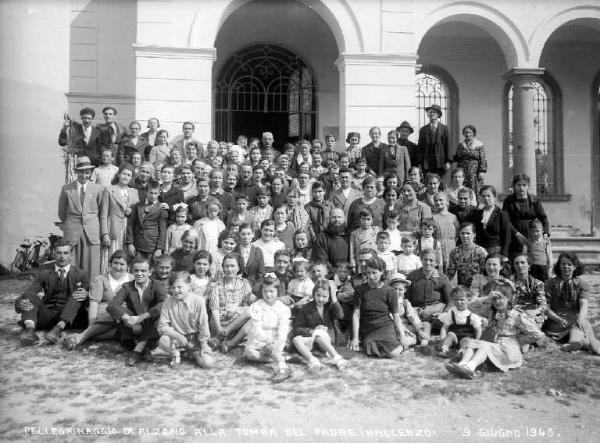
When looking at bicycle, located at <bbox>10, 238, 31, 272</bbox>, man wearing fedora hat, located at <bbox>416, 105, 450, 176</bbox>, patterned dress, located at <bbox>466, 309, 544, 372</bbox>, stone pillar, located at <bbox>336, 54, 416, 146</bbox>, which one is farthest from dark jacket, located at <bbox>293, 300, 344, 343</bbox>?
bicycle, located at <bbox>10, 238, 31, 272</bbox>

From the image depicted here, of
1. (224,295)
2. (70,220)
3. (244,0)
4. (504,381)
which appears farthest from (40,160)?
(504,381)

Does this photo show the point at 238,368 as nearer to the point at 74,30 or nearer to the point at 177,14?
the point at 177,14

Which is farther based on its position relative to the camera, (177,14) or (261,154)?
(177,14)

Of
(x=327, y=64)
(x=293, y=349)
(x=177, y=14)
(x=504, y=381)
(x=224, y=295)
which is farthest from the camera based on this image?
(x=327, y=64)

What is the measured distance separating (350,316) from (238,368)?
125cm

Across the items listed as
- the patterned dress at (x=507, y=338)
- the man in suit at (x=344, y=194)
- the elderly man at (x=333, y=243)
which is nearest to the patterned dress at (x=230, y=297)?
the elderly man at (x=333, y=243)

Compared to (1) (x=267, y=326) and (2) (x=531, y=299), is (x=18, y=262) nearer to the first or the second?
(1) (x=267, y=326)

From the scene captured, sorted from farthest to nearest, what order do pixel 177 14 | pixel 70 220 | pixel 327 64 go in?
pixel 327 64, pixel 177 14, pixel 70 220

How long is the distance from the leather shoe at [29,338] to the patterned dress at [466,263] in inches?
168

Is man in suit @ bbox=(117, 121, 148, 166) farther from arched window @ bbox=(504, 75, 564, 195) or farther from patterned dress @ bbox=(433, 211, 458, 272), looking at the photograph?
arched window @ bbox=(504, 75, 564, 195)

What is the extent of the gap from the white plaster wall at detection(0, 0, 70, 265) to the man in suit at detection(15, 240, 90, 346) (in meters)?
6.08

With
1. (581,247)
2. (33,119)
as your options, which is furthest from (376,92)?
(33,119)

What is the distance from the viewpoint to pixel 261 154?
8.98m

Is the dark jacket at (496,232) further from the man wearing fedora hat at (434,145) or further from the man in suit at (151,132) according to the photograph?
the man in suit at (151,132)
